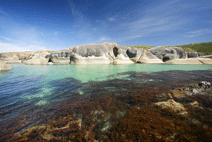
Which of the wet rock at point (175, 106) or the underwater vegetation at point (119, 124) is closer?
the underwater vegetation at point (119, 124)

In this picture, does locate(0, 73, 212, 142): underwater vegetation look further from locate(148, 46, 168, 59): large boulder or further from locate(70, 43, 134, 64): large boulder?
locate(148, 46, 168, 59): large boulder

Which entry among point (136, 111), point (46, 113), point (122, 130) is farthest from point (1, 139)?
point (136, 111)

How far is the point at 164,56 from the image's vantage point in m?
31.5

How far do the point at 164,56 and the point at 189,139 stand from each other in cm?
3663

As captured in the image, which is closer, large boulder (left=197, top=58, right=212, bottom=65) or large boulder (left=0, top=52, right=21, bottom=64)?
large boulder (left=197, top=58, right=212, bottom=65)

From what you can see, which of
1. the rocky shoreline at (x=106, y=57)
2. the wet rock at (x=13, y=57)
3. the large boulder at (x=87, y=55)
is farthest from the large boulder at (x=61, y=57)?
the wet rock at (x=13, y=57)

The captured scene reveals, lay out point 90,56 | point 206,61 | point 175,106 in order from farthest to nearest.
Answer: point 90,56 < point 206,61 < point 175,106

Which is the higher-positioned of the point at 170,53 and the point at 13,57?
the point at 170,53

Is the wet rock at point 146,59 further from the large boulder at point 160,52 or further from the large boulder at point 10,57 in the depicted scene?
the large boulder at point 10,57

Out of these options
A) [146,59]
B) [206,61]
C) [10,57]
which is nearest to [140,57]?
[146,59]

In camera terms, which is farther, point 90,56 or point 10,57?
point 10,57

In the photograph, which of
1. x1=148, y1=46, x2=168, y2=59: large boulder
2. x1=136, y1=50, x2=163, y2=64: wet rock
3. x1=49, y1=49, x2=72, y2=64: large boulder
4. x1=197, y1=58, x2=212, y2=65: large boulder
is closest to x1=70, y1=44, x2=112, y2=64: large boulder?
x1=49, y1=49, x2=72, y2=64: large boulder

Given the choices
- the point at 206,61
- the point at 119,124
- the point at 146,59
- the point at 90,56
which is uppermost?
the point at 90,56

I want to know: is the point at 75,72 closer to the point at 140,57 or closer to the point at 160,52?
the point at 140,57
